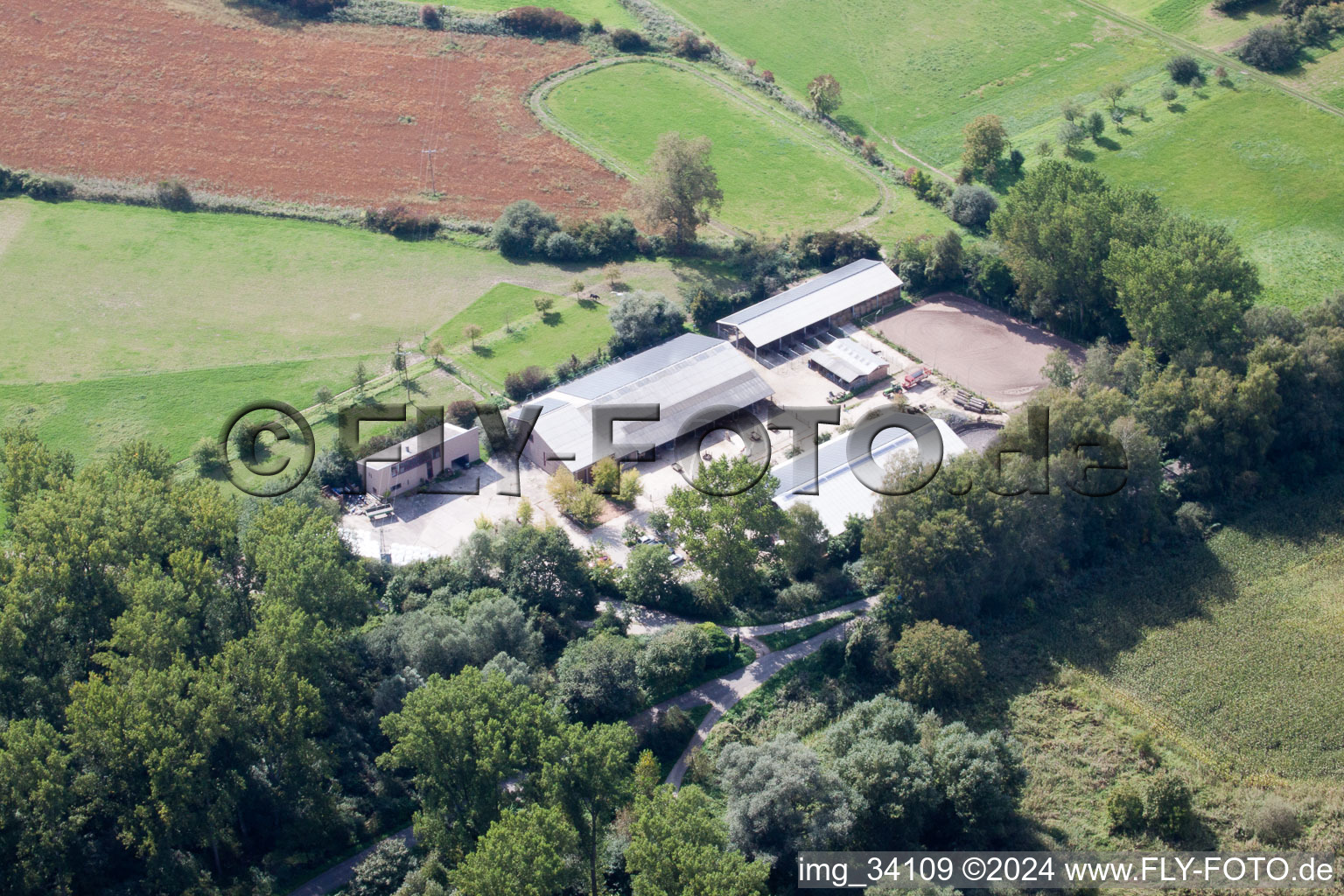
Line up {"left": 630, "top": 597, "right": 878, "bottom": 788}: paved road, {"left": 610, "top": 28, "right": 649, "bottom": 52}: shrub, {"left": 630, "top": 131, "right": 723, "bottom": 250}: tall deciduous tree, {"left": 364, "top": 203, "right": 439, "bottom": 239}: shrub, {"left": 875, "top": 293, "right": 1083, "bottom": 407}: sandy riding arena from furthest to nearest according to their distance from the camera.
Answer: {"left": 610, "top": 28, "right": 649, "bottom": 52}: shrub → {"left": 364, "top": 203, "right": 439, "bottom": 239}: shrub → {"left": 630, "top": 131, "right": 723, "bottom": 250}: tall deciduous tree → {"left": 875, "top": 293, "right": 1083, "bottom": 407}: sandy riding arena → {"left": 630, "top": 597, "right": 878, "bottom": 788}: paved road

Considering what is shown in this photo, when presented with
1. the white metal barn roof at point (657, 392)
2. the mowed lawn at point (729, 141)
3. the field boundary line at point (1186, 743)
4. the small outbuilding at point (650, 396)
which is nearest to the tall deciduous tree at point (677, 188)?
the mowed lawn at point (729, 141)

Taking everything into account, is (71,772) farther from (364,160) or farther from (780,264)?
(364,160)

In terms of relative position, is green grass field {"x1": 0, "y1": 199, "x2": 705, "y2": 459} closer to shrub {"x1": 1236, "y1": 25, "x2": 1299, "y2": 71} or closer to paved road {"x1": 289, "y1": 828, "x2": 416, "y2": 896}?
paved road {"x1": 289, "y1": 828, "x2": 416, "y2": 896}

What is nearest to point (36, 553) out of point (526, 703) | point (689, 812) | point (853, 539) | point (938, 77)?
point (526, 703)

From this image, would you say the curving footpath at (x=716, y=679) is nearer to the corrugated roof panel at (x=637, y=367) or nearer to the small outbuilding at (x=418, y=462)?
the small outbuilding at (x=418, y=462)

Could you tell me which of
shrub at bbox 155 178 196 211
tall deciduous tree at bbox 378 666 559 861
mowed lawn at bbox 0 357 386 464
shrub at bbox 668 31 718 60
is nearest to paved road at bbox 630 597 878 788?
tall deciduous tree at bbox 378 666 559 861
